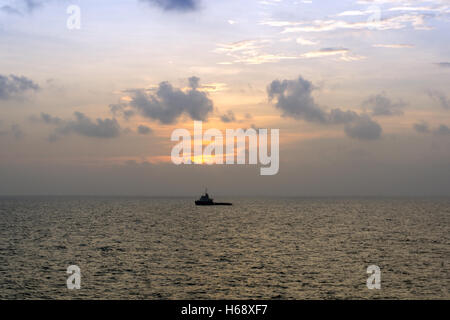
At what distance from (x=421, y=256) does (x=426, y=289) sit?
2404 centimetres

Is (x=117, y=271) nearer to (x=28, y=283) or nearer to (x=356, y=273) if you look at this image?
(x=28, y=283)

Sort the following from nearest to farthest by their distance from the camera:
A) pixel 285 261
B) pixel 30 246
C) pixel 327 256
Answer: pixel 285 261
pixel 327 256
pixel 30 246

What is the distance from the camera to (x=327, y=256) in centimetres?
6309

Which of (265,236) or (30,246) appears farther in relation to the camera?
(265,236)

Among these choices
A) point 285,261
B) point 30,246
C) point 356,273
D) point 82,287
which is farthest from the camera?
point 30,246

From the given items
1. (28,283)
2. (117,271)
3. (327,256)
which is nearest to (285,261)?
(327,256)
